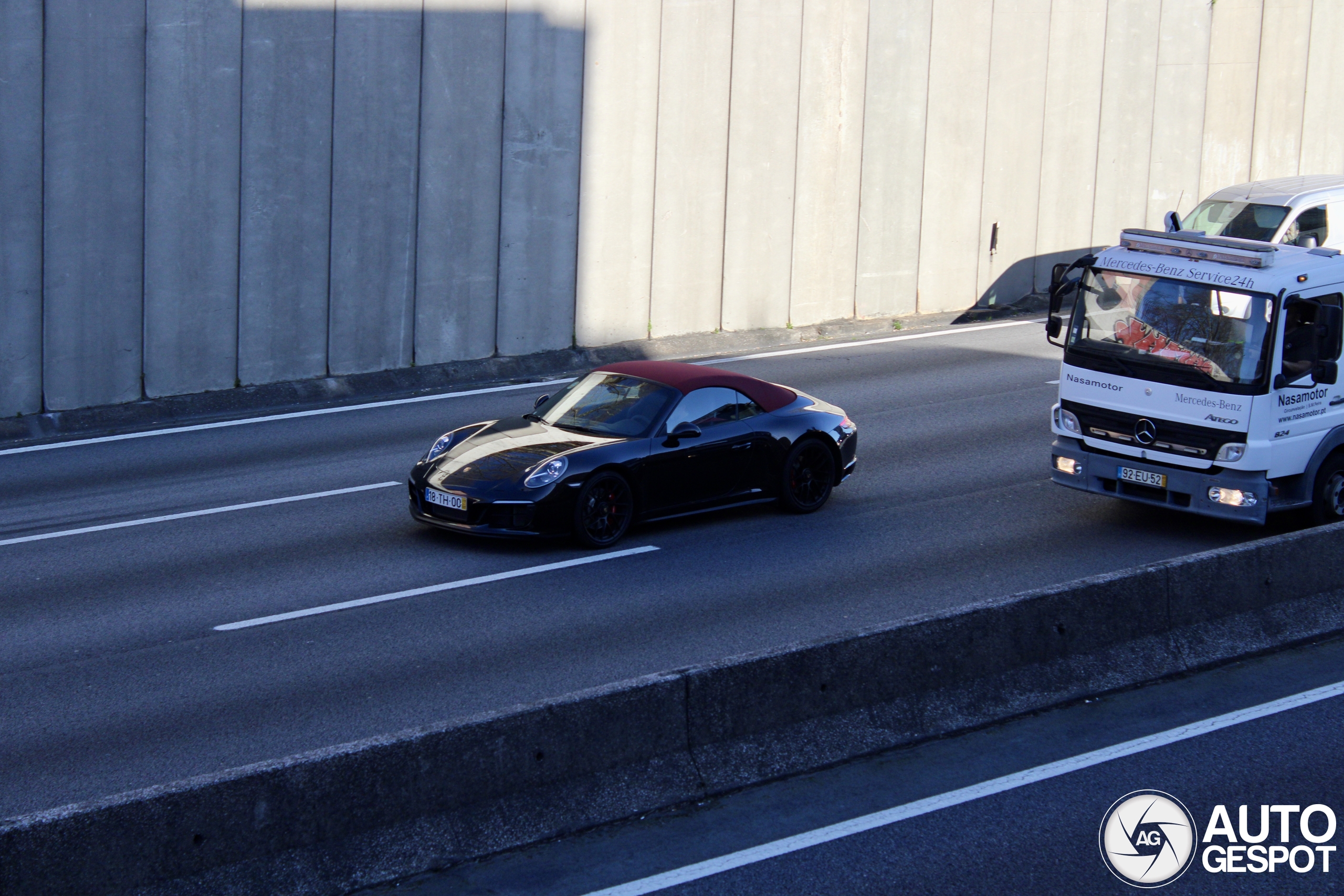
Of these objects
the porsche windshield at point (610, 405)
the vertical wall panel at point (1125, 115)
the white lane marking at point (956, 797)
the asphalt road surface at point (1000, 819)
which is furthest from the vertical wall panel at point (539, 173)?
the white lane marking at point (956, 797)

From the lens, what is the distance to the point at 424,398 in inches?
709

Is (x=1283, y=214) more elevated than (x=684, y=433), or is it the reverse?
(x=1283, y=214)

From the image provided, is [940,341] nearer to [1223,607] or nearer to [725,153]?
[725,153]

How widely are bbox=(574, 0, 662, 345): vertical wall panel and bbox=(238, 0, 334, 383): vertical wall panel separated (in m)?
3.74

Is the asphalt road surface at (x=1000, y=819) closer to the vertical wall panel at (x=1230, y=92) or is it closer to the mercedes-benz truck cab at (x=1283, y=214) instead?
the mercedes-benz truck cab at (x=1283, y=214)

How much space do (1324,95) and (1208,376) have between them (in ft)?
65.2

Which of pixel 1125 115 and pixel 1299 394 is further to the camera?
pixel 1125 115

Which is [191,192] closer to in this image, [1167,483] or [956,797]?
[1167,483]

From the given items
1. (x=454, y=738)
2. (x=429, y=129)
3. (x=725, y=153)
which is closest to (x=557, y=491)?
(x=454, y=738)

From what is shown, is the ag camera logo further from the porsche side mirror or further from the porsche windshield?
the porsche windshield

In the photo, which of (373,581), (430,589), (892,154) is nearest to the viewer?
(430,589)

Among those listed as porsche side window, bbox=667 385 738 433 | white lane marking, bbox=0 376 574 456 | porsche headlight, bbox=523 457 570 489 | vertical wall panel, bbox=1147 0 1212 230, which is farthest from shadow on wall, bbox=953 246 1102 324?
porsche headlight, bbox=523 457 570 489

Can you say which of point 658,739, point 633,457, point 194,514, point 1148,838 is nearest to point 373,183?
point 194,514

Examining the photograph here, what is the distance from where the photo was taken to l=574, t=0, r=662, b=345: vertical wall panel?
19.8 m
